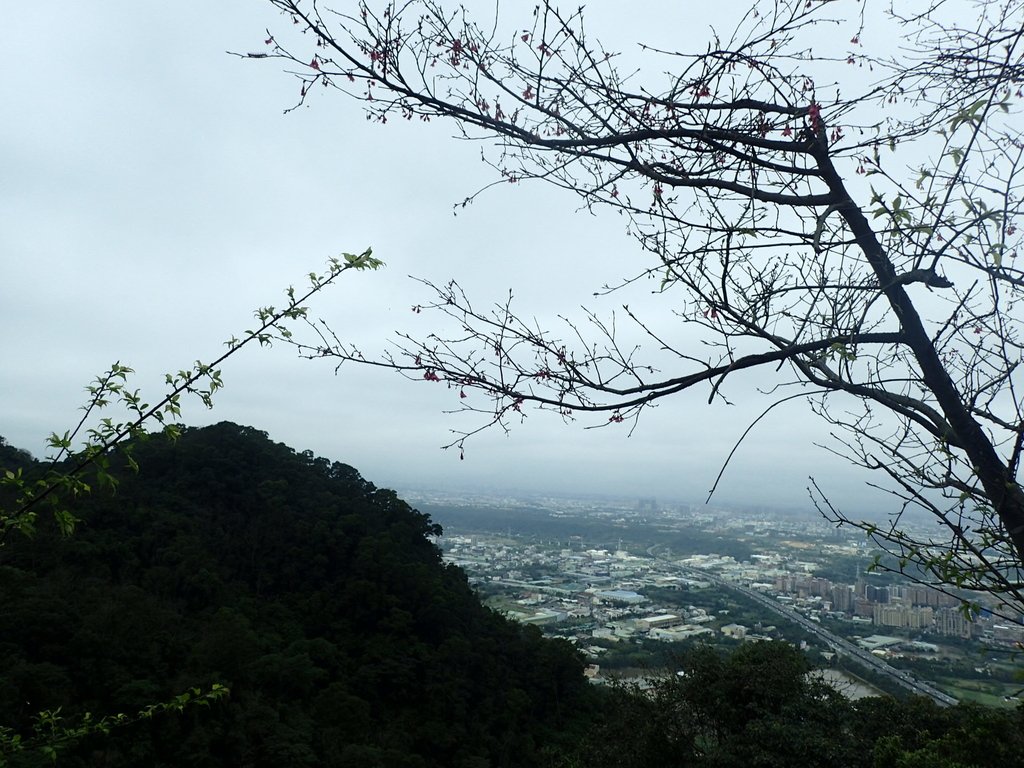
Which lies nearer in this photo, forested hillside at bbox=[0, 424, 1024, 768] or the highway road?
forested hillside at bbox=[0, 424, 1024, 768]

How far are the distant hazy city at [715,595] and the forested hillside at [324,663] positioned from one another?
1.20 metres

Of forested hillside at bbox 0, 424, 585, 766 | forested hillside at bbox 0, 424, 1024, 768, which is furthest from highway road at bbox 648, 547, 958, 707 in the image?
forested hillside at bbox 0, 424, 585, 766

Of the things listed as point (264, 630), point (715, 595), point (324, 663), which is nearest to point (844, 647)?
point (715, 595)

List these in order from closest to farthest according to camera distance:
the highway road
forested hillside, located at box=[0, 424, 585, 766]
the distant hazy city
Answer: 1. forested hillside, located at box=[0, 424, 585, 766]
2. the highway road
3. the distant hazy city

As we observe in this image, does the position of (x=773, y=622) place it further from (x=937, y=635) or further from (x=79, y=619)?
(x=79, y=619)

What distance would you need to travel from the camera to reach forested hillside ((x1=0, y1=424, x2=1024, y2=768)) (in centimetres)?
643

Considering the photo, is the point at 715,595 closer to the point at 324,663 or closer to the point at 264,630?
the point at 324,663

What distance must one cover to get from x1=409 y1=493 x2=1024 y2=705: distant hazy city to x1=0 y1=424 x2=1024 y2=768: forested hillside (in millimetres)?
1203

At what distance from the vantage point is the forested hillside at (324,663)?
643 cm

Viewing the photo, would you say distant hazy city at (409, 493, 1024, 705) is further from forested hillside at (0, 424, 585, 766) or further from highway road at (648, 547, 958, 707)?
forested hillside at (0, 424, 585, 766)

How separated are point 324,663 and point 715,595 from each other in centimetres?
1295

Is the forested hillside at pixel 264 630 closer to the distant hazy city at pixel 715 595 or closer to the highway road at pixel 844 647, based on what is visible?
the distant hazy city at pixel 715 595

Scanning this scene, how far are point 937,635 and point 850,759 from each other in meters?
9.92

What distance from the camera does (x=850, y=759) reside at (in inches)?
232
